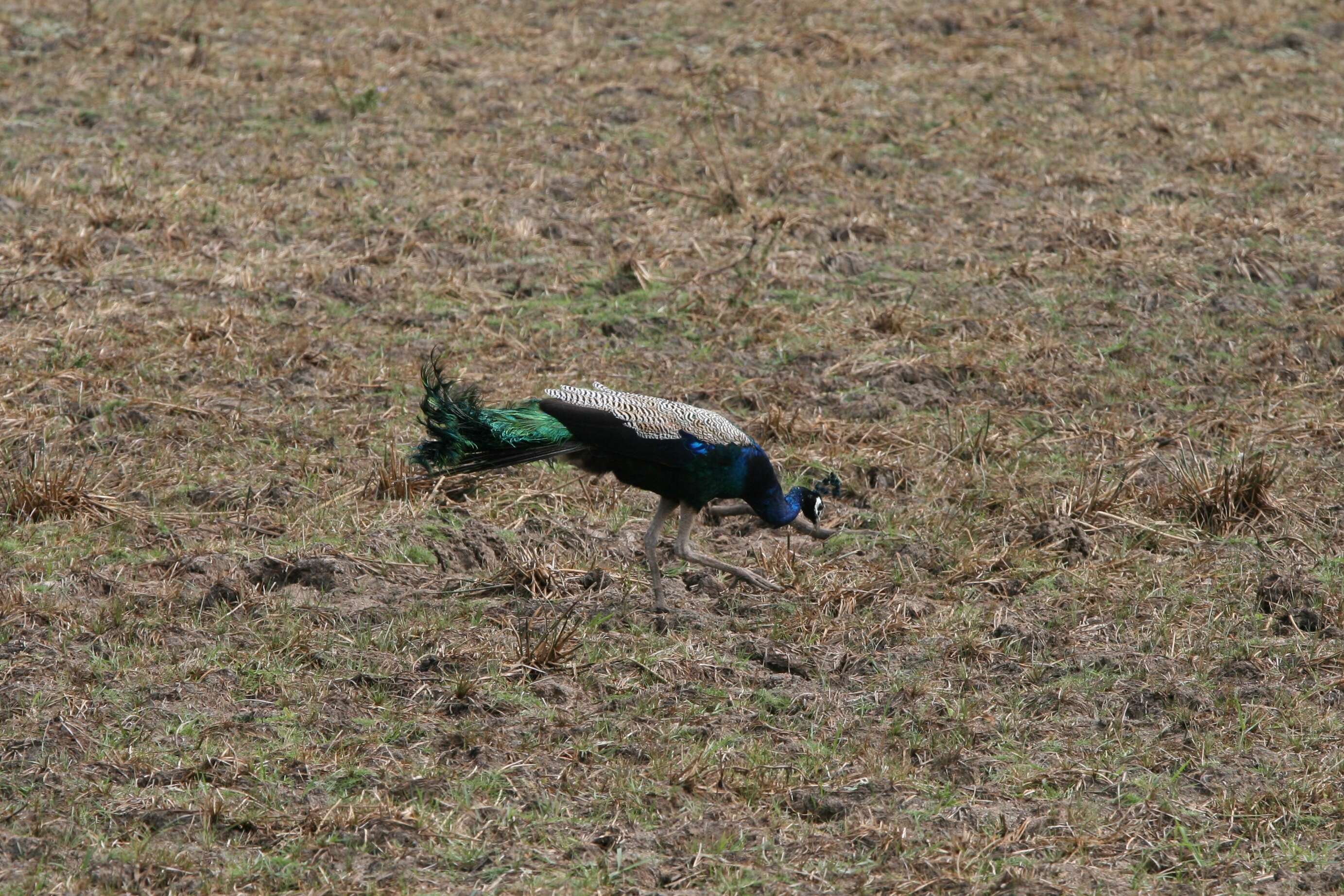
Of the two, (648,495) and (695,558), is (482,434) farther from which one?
(648,495)

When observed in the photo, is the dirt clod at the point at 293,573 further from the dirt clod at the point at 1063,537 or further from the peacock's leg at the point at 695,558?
the dirt clod at the point at 1063,537

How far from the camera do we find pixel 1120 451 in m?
7.95

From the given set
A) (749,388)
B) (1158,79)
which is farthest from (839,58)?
(749,388)

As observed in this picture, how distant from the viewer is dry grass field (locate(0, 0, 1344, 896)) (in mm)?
5148

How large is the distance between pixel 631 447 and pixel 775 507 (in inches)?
24.8

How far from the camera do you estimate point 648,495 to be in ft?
24.6

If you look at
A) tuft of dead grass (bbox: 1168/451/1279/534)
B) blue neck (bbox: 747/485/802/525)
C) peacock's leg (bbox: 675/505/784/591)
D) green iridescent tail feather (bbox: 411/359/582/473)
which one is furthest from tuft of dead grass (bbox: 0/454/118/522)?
tuft of dead grass (bbox: 1168/451/1279/534)

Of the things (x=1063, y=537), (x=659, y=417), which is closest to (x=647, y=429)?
(x=659, y=417)

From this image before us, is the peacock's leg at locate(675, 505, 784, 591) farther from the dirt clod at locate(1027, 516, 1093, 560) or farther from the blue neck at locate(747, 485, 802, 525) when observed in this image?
the dirt clod at locate(1027, 516, 1093, 560)

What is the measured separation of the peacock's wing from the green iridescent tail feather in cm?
7

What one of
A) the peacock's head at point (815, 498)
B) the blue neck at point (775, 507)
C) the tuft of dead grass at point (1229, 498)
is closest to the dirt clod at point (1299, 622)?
the tuft of dead grass at point (1229, 498)

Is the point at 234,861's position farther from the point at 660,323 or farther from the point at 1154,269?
the point at 1154,269

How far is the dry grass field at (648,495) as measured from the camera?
203 inches

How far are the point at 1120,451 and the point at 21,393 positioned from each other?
5.20 m
